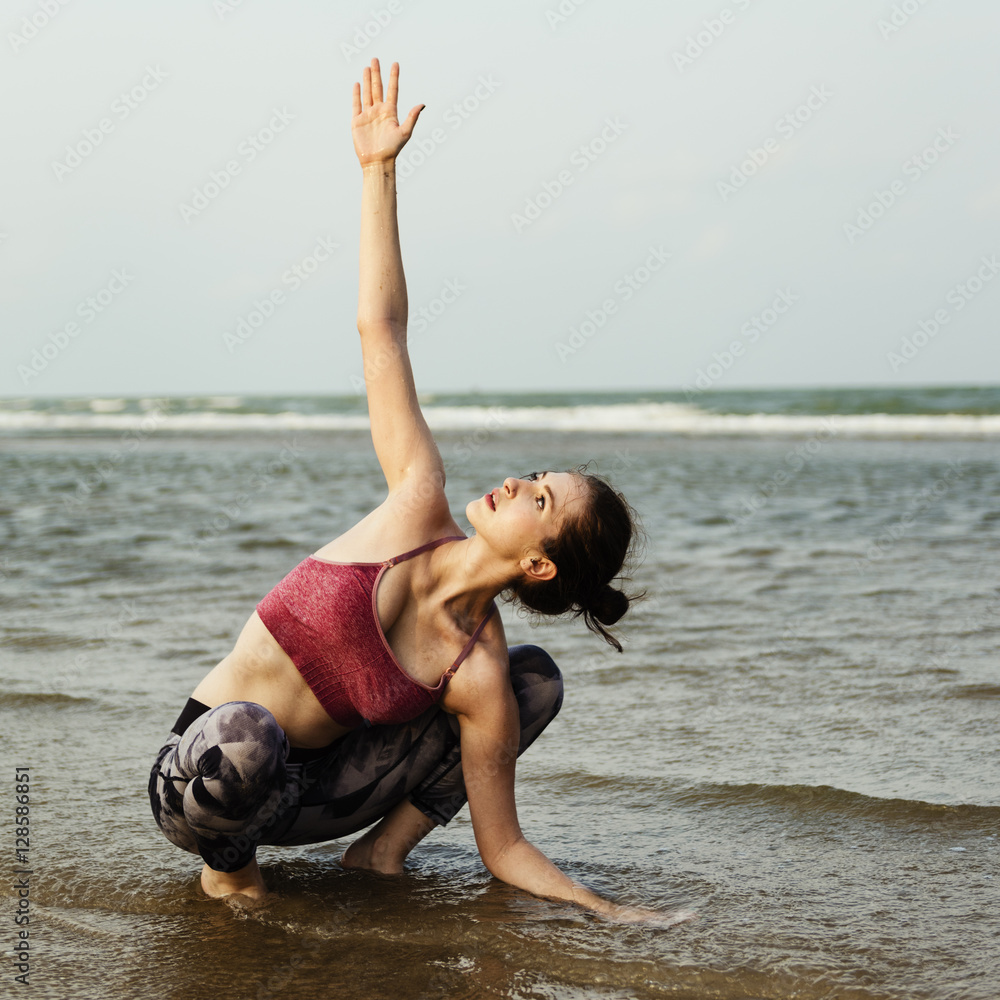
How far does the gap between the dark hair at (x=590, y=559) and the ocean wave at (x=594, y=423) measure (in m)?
20.7

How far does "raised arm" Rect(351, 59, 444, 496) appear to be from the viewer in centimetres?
259

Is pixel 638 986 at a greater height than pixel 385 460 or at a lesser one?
lesser

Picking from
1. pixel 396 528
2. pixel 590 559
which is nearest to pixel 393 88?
pixel 396 528

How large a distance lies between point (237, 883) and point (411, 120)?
1.97m

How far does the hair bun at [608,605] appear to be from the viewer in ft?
8.72

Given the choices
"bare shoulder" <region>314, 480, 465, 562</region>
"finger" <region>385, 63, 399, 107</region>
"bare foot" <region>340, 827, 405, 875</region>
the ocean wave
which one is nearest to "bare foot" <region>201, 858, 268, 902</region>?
"bare foot" <region>340, 827, 405, 875</region>

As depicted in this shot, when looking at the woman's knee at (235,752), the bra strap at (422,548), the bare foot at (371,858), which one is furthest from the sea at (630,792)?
the bra strap at (422,548)

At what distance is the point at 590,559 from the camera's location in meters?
2.55

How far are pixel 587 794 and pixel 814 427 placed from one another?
23.0 meters

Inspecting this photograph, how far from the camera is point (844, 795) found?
335 centimetres

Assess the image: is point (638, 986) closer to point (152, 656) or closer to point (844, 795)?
point (844, 795)

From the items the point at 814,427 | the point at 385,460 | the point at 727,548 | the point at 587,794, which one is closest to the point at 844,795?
the point at 587,794

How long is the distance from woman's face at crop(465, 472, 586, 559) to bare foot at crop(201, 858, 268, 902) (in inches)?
38.7

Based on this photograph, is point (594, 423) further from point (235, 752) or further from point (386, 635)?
point (235, 752)
